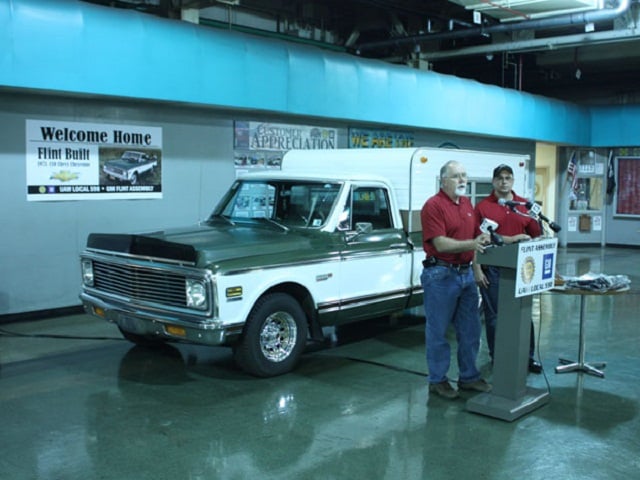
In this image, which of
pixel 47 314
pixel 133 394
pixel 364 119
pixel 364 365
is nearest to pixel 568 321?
pixel 364 365

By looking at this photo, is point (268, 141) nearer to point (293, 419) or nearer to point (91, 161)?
point (91, 161)

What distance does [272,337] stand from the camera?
263 inches

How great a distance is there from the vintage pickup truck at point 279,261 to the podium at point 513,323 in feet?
6.16

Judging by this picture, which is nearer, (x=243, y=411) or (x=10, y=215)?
(x=243, y=411)

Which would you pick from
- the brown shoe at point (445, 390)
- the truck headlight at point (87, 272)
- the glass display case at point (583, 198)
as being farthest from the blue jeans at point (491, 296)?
the glass display case at point (583, 198)

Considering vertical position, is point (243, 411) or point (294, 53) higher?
point (294, 53)

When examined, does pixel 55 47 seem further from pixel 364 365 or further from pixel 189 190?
pixel 364 365

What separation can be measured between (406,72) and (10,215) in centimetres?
766

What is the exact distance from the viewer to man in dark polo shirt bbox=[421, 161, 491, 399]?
5812 millimetres

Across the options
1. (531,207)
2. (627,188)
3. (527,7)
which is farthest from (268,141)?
(627,188)

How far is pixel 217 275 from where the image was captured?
601 cm

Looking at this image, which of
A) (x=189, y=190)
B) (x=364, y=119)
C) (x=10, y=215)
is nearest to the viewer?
(x=10, y=215)

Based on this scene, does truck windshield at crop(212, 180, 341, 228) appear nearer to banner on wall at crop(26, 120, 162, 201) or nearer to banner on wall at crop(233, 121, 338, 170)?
banner on wall at crop(26, 120, 162, 201)

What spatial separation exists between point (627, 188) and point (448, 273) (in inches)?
617
